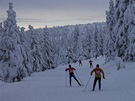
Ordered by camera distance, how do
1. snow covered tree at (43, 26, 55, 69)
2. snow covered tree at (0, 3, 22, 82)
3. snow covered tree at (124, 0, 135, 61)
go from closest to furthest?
snow covered tree at (0, 3, 22, 82), snow covered tree at (124, 0, 135, 61), snow covered tree at (43, 26, 55, 69)

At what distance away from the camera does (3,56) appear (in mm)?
36781

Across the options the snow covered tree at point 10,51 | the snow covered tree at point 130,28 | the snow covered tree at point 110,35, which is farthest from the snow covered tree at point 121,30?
the snow covered tree at point 10,51

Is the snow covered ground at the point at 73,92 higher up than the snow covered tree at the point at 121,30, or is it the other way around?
the snow covered tree at the point at 121,30

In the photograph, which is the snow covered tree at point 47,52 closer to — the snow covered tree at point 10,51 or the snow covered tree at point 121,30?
the snow covered tree at point 121,30

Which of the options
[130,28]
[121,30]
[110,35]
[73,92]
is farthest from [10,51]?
[110,35]

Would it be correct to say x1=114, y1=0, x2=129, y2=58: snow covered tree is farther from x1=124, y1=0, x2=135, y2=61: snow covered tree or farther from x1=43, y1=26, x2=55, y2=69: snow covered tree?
x1=43, y1=26, x2=55, y2=69: snow covered tree

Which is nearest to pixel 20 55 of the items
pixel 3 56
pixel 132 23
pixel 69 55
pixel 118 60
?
pixel 3 56

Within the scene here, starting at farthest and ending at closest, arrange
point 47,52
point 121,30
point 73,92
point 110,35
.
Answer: point 47,52, point 110,35, point 121,30, point 73,92

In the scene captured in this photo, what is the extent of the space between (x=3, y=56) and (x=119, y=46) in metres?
15.9

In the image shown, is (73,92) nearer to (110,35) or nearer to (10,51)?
(10,51)

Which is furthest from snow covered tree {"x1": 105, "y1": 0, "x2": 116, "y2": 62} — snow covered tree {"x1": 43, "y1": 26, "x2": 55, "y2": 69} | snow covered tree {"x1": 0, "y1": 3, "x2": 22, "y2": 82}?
snow covered tree {"x1": 0, "y1": 3, "x2": 22, "y2": 82}

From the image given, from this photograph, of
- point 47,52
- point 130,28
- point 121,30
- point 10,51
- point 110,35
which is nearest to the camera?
point 10,51

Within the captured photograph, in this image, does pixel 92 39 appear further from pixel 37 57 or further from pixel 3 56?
pixel 3 56

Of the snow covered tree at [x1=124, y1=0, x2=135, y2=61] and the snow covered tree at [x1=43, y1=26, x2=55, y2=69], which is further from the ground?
the snow covered tree at [x1=124, y1=0, x2=135, y2=61]
